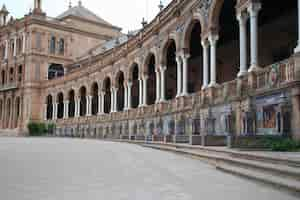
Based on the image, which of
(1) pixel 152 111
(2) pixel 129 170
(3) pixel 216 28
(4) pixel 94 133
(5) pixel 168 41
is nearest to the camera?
(2) pixel 129 170

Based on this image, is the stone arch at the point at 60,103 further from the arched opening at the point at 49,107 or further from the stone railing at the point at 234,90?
the stone railing at the point at 234,90

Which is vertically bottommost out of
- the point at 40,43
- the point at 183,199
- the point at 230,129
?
the point at 183,199

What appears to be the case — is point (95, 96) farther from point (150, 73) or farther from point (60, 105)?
point (150, 73)

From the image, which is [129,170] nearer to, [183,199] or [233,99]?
[183,199]

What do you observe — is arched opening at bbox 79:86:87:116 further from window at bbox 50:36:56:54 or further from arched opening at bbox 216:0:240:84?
arched opening at bbox 216:0:240:84

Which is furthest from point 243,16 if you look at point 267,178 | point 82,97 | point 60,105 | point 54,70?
point 54,70

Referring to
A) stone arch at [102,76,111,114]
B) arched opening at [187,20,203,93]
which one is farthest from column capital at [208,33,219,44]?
stone arch at [102,76,111,114]

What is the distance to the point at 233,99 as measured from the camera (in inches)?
552

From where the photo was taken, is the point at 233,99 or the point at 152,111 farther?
the point at 152,111

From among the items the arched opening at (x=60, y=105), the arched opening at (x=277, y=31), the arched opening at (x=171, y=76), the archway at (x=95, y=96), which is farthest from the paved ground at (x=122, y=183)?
the arched opening at (x=60, y=105)

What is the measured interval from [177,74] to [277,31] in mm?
7262

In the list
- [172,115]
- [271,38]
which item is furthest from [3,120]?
[271,38]

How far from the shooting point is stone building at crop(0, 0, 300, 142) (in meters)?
12.2

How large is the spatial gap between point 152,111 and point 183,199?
64.8 ft
